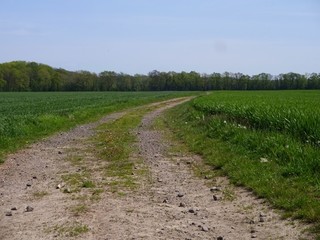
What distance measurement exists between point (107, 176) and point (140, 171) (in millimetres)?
938

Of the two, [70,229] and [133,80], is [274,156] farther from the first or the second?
[133,80]

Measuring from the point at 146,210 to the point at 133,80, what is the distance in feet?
492

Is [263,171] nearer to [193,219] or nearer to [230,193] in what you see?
[230,193]

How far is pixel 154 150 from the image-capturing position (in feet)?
46.8

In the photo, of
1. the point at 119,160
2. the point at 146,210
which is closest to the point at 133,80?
the point at 119,160

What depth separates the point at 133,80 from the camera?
15612 centimetres

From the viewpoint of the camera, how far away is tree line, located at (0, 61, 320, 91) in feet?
461

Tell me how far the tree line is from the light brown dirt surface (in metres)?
133

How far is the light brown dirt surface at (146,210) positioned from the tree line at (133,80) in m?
133

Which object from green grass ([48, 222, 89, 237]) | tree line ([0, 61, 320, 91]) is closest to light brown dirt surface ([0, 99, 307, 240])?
green grass ([48, 222, 89, 237])

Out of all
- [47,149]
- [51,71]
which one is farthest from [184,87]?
[47,149]

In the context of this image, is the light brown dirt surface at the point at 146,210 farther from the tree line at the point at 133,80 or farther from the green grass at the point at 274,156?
the tree line at the point at 133,80

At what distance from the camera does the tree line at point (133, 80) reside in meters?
140

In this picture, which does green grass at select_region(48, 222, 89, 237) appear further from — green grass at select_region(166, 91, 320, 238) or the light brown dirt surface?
green grass at select_region(166, 91, 320, 238)
